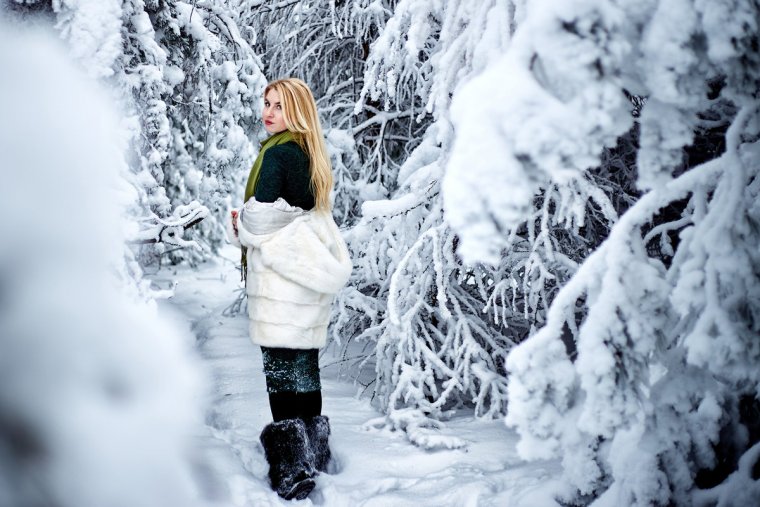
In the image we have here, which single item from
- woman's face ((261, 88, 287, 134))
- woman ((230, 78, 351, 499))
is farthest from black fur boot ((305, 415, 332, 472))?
woman's face ((261, 88, 287, 134))

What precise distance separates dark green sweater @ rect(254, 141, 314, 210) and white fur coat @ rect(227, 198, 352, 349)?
55 millimetres

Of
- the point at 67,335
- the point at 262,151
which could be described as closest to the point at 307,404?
the point at 262,151

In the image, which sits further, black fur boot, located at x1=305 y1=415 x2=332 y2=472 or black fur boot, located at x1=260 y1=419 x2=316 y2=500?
black fur boot, located at x1=305 y1=415 x2=332 y2=472

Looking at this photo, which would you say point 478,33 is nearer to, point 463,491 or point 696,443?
point 696,443

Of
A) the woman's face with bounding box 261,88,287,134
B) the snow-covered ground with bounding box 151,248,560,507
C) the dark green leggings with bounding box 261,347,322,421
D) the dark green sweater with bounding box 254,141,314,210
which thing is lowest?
the snow-covered ground with bounding box 151,248,560,507

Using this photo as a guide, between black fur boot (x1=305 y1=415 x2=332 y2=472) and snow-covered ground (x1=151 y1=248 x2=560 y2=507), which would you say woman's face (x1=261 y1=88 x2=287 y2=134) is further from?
snow-covered ground (x1=151 y1=248 x2=560 y2=507)

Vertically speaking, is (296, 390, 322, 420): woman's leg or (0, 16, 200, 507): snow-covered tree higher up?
(0, 16, 200, 507): snow-covered tree

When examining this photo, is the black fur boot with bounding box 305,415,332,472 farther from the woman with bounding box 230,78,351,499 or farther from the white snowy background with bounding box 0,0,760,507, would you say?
the white snowy background with bounding box 0,0,760,507

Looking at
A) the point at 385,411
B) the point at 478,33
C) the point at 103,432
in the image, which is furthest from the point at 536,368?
the point at 385,411

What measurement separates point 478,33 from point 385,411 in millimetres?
2955

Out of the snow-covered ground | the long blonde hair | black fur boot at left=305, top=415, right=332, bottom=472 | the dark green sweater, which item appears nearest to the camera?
the snow-covered ground

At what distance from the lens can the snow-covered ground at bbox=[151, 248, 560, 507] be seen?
2.97 m

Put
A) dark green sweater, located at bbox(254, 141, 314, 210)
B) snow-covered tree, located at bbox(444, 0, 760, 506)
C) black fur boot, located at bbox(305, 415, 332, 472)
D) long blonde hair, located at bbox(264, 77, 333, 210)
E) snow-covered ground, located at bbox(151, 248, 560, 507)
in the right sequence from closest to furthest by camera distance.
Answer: snow-covered tree, located at bbox(444, 0, 760, 506), snow-covered ground, located at bbox(151, 248, 560, 507), dark green sweater, located at bbox(254, 141, 314, 210), long blonde hair, located at bbox(264, 77, 333, 210), black fur boot, located at bbox(305, 415, 332, 472)

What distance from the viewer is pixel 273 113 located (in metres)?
3.27
